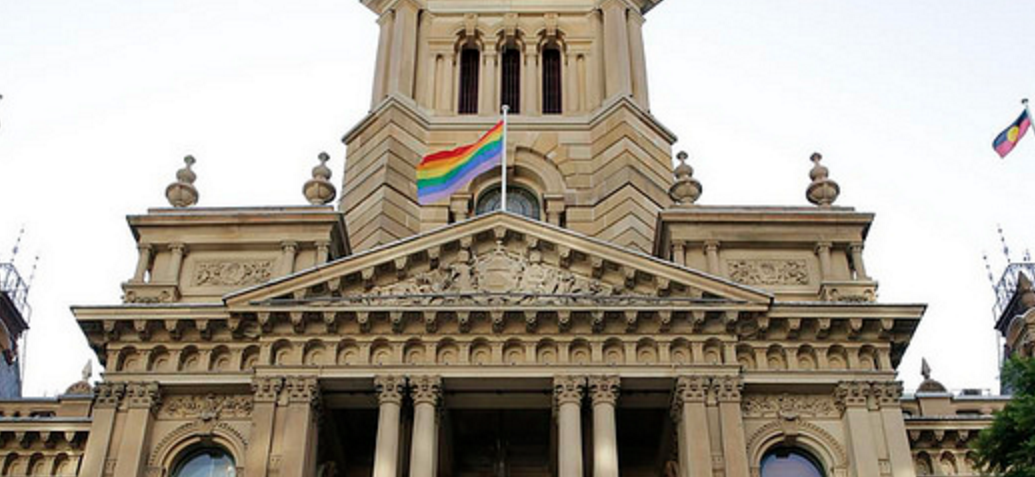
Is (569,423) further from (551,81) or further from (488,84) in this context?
(551,81)

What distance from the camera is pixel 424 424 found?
2798cm

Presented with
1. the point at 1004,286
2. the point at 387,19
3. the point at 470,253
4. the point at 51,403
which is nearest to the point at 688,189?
the point at 470,253

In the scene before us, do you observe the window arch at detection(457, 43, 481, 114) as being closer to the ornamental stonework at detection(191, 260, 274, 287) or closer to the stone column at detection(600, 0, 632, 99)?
the stone column at detection(600, 0, 632, 99)

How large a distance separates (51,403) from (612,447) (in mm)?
16782

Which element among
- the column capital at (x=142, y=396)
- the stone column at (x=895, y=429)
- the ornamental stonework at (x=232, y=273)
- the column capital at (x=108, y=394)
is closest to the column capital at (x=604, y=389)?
the stone column at (x=895, y=429)

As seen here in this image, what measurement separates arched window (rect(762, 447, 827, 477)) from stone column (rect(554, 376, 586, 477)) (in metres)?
3.92

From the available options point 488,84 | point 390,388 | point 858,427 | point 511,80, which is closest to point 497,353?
point 390,388

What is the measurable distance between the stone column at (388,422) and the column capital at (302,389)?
1.27m

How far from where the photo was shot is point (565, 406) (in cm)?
2822

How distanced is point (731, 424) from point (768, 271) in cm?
451

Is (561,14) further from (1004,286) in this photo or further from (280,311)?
(1004,286)

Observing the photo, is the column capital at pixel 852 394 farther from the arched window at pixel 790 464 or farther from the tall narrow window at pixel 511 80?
the tall narrow window at pixel 511 80

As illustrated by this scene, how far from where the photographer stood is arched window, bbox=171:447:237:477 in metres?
28.5

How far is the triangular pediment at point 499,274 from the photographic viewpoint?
96.0 feet
